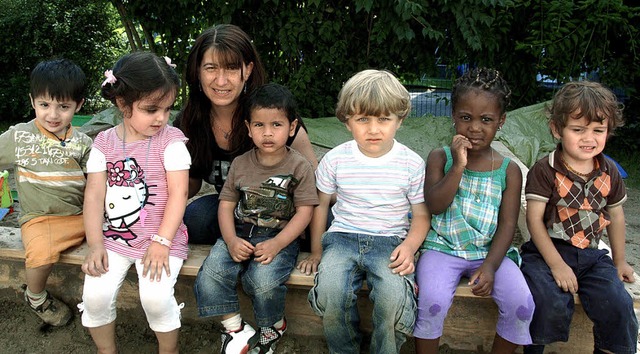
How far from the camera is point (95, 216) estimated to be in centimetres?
232

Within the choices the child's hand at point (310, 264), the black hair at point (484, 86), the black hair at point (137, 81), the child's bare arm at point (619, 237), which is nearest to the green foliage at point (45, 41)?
the black hair at point (137, 81)

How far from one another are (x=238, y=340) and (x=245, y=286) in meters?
0.22

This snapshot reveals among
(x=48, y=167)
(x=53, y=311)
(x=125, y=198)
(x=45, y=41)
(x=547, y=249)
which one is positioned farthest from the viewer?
(x=45, y=41)

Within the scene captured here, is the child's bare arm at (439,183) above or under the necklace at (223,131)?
under

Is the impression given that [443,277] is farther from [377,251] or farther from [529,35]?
[529,35]

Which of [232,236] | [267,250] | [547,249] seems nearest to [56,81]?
[232,236]

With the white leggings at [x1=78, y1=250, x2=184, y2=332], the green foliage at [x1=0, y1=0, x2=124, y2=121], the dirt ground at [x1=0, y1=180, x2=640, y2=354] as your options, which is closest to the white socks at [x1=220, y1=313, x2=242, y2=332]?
the white leggings at [x1=78, y1=250, x2=184, y2=332]

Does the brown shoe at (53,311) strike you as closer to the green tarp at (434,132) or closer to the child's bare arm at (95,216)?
the child's bare arm at (95,216)

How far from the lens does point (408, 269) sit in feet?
7.10

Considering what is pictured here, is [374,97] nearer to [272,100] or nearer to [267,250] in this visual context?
[272,100]

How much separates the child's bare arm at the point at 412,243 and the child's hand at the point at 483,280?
229 mm

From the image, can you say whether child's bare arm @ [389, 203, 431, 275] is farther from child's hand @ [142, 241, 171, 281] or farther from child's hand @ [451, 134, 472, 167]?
child's hand @ [142, 241, 171, 281]

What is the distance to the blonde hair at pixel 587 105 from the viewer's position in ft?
7.16

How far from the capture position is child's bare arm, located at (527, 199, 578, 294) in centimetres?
215
